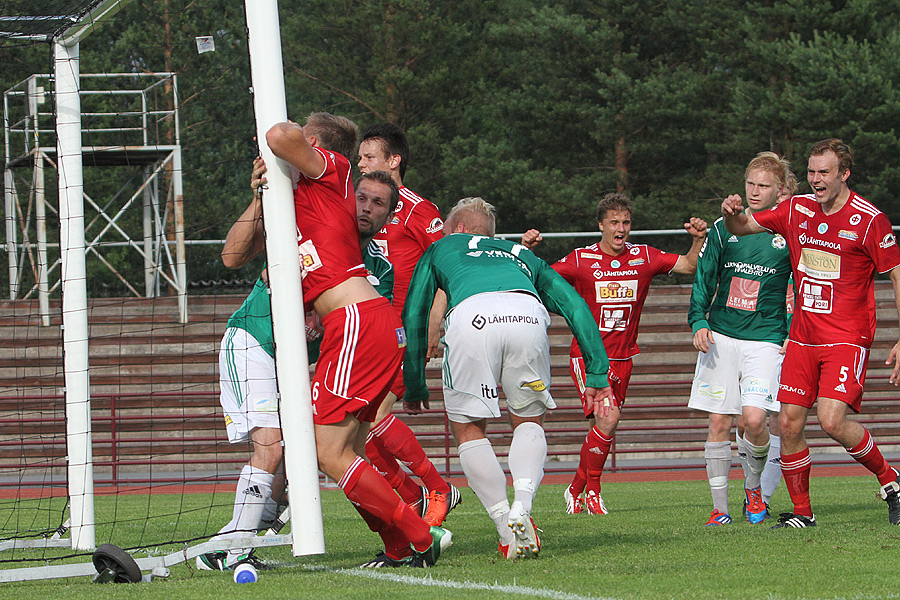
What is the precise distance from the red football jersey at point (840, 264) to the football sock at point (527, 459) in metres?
2.28

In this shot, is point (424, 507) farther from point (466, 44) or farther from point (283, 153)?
point (466, 44)

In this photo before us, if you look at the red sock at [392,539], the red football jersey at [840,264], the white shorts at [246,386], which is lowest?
the red sock at [392,539]

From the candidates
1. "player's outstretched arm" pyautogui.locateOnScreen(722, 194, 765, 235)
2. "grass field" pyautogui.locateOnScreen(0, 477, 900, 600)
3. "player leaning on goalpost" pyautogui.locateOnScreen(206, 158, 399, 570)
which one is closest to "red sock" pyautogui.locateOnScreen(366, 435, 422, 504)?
"grass field" pyautogui.locateOnScreen(0, 477, 900, 600)

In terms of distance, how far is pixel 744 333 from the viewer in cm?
781

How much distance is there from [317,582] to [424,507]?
200 centimetres

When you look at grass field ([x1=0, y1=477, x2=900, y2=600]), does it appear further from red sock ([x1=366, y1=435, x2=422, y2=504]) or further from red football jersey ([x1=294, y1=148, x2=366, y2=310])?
red football jersey ([x1=294, y1=148, x2=366, y2=310])

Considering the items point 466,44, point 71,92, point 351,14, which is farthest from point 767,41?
point 71,92

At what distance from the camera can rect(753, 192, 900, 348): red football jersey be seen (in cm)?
677

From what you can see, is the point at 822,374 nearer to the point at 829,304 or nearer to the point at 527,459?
the point at 829,304

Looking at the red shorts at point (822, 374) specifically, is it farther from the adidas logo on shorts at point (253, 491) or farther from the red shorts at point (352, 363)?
the adidas logo on shorts at point (253, 491)

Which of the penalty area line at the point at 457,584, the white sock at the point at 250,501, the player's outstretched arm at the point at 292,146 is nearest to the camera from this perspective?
the penalty area line at the point at 457,584

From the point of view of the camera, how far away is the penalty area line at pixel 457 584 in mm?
4294

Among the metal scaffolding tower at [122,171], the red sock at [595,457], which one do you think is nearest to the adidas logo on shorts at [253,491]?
the red sock at [595,457]

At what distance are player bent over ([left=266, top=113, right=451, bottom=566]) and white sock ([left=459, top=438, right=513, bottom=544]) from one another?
0.37m
